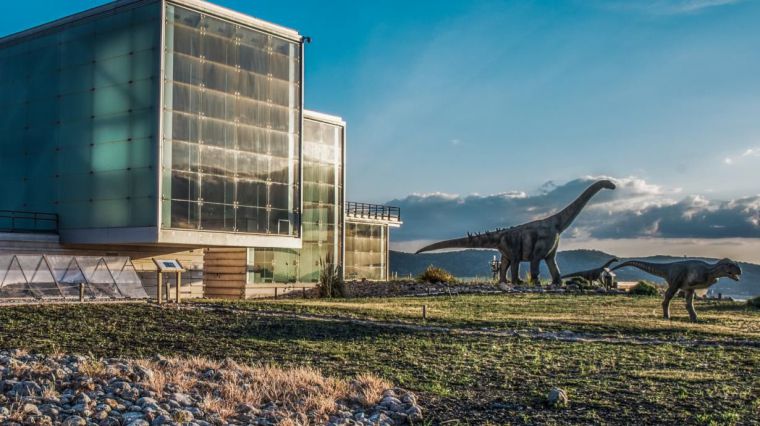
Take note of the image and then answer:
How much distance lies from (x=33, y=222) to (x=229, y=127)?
8.60 metres

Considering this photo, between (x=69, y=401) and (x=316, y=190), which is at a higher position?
(x=316, y=190)

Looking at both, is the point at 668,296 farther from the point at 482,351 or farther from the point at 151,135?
the point at 151,135

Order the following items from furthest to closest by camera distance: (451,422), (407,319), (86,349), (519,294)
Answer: (519,294), (407,319), (86,349), (451,422)

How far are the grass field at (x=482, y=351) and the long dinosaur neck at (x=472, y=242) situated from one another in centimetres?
1611

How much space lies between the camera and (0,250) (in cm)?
2819

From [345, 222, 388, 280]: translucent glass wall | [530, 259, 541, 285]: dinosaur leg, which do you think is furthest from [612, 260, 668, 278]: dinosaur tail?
[345, 222, 388, 280]: translucent glass wall

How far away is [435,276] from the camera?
136ft

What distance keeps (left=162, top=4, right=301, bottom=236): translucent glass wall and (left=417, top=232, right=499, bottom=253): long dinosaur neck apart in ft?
33.8

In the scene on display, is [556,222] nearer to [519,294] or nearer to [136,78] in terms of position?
[519,294]

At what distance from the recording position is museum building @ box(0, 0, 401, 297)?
29.2m

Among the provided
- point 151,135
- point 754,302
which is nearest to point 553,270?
point 754,302

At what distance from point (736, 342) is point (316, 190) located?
2631 centimetres

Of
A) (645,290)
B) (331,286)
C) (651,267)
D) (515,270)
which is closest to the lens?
(651,267)

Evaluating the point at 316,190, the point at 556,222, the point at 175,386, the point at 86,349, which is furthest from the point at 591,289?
the point at 175,386
